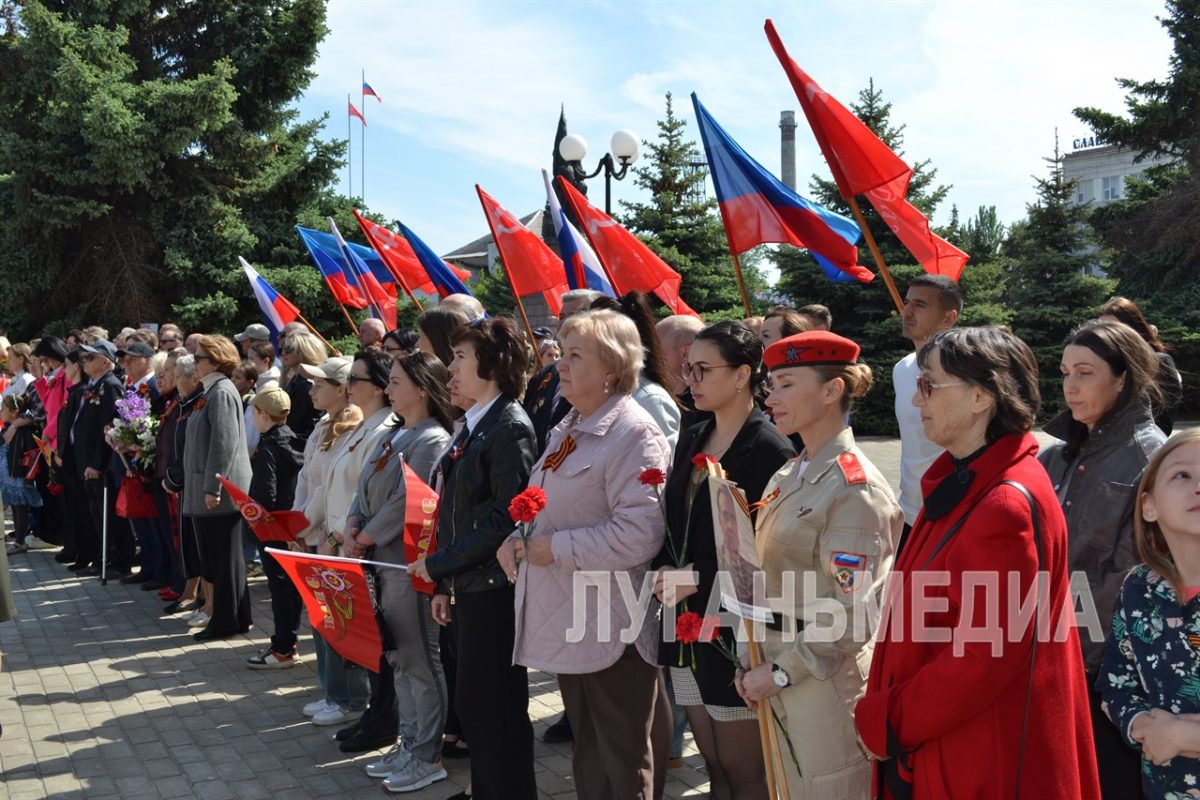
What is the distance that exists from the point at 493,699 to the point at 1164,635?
257cm

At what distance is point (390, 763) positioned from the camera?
17.2ft

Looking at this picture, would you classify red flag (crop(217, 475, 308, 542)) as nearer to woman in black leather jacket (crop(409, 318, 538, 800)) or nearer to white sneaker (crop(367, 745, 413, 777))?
white sneaker (crop(367, 745, 413, 777))

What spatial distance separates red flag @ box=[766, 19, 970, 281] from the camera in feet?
23.1

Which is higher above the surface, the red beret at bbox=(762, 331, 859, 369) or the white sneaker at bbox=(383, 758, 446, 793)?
the red beret at bbox=(762, 331, 859, 369)

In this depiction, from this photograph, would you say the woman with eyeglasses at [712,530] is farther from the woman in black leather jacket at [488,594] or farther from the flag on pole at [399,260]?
the flag on pole at [399,260]

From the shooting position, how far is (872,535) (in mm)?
3131

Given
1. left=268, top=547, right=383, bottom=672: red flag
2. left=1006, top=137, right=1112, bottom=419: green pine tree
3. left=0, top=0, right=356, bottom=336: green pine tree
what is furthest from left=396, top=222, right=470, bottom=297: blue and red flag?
left=1006, top=137, right=1112, bottom=419: green pine tree

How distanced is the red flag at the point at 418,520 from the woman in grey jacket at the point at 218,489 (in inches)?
133

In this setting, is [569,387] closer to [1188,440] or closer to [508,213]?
[1188,440]

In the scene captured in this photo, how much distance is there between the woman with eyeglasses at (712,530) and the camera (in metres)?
3.67

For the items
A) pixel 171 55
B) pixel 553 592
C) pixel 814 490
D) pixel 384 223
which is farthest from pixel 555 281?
pixel 171 55

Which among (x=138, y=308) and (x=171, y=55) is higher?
(x=171, y=55)

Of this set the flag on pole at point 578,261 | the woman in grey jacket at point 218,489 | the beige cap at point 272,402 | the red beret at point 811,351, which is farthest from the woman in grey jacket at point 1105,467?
the flag on pole at point 578,261

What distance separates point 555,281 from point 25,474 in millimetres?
6798
